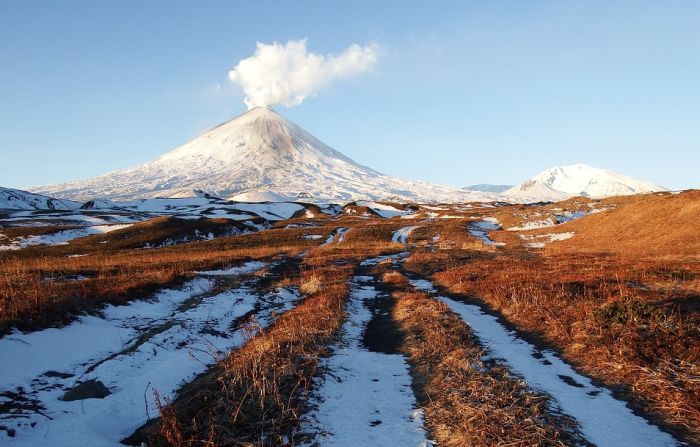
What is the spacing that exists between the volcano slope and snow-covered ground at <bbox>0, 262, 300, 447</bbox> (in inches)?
2.1

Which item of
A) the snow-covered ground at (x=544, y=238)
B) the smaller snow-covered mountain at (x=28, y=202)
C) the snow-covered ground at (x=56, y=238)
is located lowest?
the snow-covered ground at (x=56, y=238)

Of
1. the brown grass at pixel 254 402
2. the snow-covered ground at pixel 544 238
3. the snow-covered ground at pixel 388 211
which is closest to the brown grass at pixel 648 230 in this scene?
the snow-covered ground at pixel 544 238

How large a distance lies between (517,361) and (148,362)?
34.7ft

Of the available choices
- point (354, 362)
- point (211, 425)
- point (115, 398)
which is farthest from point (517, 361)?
point (115, 398)

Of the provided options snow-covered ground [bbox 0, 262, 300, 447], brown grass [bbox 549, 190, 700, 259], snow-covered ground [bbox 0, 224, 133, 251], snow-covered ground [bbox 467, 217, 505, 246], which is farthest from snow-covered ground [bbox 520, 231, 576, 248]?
snow-covered ground [bbox 0, 224, 133, 251]

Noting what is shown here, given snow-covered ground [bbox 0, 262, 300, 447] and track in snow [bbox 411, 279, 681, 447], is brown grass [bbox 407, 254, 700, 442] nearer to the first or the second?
track in snow [bbox 411, 279, 681, 447]

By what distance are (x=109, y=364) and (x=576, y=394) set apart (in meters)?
11.8

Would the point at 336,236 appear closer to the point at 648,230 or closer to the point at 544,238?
the point at 544,238

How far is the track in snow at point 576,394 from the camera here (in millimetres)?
7296

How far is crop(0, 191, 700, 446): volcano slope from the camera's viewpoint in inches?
295

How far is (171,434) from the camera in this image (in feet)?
22.9

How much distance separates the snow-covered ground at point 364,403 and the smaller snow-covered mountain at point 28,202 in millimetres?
176847

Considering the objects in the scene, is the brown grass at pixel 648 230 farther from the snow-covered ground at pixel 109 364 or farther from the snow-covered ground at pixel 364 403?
the snow-covered ground at pixel 109 364

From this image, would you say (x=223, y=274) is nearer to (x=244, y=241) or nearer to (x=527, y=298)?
(x=527, y=298)
